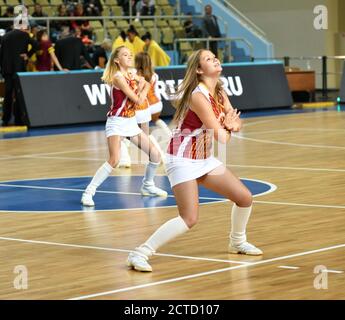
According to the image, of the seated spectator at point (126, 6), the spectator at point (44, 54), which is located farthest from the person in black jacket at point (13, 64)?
the seated spectator at point (126, 6)

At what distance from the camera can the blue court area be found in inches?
501

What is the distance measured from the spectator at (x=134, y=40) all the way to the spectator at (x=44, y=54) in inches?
114

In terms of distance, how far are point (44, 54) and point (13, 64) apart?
1332mm

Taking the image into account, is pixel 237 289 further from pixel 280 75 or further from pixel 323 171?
pixel 280 75

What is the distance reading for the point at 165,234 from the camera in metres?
8.80

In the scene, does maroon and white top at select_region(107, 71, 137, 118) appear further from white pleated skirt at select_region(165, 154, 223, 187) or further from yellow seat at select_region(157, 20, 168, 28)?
yellow seat at select_region(157, 20, 168, 28)

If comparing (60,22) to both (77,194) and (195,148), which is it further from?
(195,148)

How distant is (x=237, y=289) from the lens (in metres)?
8.02

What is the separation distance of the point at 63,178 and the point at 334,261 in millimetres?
7131

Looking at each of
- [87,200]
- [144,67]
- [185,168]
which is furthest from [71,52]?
[185,168]

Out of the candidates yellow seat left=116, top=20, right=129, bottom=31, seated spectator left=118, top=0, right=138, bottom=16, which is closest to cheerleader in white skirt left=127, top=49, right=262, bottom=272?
yellow seat left=116, top=20, right=129, bottom=31

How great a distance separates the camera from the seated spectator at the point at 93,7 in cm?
3075
